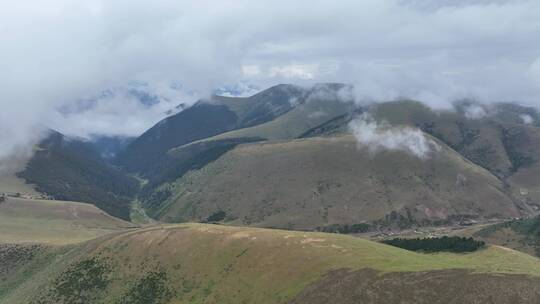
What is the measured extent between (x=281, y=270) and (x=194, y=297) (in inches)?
1196

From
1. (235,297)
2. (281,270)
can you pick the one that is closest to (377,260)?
(281,270)

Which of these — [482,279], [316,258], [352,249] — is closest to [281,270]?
[316,258]

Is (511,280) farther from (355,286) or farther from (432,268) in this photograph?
(355,286)

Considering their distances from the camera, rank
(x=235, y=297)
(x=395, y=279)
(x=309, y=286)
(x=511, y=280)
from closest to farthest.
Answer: (x=511, y=280)
(x=395, y=279)
(x=309, y=286)
(x=235, y=297)

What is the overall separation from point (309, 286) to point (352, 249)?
1071 inches

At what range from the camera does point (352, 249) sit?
19475 cm

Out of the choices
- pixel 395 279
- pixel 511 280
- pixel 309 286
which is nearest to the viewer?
pixel 511 280

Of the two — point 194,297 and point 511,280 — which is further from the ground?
point 511,280

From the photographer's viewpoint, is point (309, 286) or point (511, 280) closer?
point (511, 280)

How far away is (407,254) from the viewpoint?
193125mm

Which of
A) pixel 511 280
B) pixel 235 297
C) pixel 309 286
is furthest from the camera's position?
pixel 235 297

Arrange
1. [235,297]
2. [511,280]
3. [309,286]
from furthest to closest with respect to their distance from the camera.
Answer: [235,297] → [309,286] → [511,280]

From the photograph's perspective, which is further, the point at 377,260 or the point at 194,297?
the point at 194,297

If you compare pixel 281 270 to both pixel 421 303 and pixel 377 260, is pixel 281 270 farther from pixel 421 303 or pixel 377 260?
pixel 421 303
